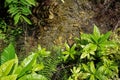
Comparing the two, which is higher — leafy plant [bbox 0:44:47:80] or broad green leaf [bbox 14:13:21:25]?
broad green leaf [bbox 14:13:21:25]

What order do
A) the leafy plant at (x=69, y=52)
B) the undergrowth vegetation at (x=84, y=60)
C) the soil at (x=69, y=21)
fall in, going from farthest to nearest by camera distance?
the soil at (x=69, y=21) < the leafy plant at (x=69, y=52) < the undergrowth vegetation at (x=84, y=60)

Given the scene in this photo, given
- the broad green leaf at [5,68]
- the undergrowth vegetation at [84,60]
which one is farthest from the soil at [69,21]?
the broad green leaf at [5,68]

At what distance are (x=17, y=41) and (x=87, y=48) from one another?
1.18 meters

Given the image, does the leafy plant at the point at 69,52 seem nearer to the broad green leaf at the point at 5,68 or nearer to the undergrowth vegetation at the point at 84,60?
the undergrowth vegetation at the point at 84,60

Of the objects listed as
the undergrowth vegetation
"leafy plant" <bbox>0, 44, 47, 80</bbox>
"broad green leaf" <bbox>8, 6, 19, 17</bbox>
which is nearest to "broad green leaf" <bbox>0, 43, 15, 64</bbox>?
"leafy plant" <bbox>0, 44, 47, 80</bbox>

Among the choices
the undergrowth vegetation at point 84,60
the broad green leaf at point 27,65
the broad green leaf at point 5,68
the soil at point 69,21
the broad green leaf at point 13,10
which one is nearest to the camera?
the broad green leaf at point 5,68

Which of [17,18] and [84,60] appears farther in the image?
[84,60]

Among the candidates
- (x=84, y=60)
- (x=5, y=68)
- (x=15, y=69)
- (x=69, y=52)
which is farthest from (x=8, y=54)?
(x=84, y=60)

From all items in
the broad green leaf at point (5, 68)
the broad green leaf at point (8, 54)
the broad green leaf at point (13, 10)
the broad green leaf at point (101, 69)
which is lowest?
the broad green leaf at point (101, 69)

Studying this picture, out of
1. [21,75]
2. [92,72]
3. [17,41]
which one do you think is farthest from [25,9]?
[21,75]

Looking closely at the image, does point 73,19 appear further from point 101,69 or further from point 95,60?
point 101,69

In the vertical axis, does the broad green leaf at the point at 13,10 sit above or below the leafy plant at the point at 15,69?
above

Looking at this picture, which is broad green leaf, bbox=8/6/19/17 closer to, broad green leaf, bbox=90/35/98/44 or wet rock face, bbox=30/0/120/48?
wet rock face, bbox=30/0/120/48

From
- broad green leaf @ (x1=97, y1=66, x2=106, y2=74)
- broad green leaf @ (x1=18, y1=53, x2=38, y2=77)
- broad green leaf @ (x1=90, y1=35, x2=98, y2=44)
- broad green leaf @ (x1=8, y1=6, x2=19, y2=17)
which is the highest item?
broad green leaf @ (x1=8, y1=6, x2=19, y2=17)
